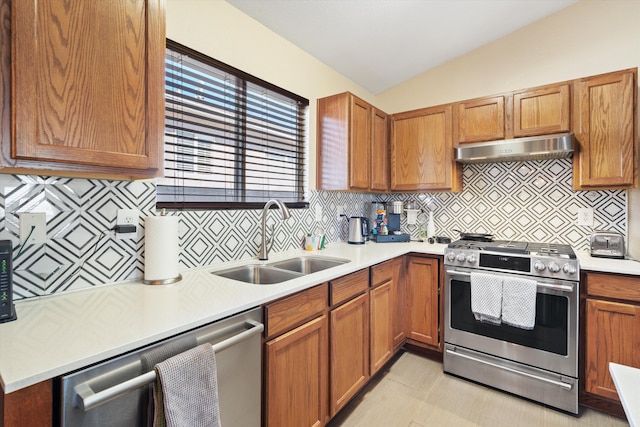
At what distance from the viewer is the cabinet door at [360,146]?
260 centimetres

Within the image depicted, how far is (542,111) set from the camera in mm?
2410

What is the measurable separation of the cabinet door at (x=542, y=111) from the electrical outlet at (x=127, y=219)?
9.05 feet

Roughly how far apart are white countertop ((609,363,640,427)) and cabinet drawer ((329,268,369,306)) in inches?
45.3

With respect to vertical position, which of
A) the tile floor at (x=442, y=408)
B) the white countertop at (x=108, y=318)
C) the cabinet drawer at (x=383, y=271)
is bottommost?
the tile floor at (x=442, y=408)

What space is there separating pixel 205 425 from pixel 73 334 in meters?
0.49

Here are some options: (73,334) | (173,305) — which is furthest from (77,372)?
(173,305)

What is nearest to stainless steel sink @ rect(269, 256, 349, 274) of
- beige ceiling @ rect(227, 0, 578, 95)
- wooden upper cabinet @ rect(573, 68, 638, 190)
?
beige ceiling @ rect(227, 0, 578, 95)

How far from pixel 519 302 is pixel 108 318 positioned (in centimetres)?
228

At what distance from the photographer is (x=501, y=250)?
2248 mm

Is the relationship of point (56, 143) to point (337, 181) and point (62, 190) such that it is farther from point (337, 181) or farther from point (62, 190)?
point (337, 181)

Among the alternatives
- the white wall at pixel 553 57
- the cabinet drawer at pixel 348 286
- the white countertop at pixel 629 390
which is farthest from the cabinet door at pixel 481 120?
the white countertop at pixel 629 390

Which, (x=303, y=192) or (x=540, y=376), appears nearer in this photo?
(x=540, y=376)

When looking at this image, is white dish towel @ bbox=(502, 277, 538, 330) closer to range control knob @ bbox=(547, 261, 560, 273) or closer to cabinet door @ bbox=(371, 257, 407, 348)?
range control knob @ bbox=(547, 261, 560, 273)

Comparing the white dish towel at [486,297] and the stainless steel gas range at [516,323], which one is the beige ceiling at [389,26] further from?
the white dish towel at [486,297]
